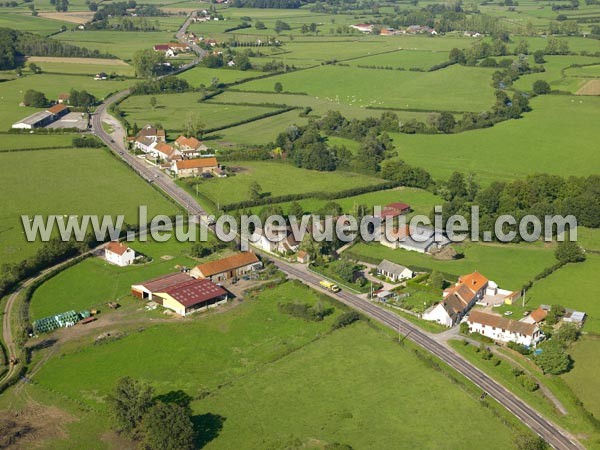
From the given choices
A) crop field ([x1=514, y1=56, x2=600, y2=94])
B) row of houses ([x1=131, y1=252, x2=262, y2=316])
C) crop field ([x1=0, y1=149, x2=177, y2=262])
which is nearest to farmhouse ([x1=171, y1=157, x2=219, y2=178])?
crop field ([x1=0, y1=149, x2=177, y2=262])

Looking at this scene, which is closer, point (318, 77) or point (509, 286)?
point (509, 286)

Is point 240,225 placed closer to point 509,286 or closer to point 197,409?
point 509,286

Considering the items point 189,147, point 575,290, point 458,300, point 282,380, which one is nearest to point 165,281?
point 282,380

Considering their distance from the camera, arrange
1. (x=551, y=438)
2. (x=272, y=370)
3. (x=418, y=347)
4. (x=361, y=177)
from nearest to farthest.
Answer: (x=551, y=438), (x=272, y=370), (x=418, y=347), (x=361, y=177)

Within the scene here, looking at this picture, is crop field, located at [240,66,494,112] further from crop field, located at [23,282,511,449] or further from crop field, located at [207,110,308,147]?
crop field, located at [23,282,511,449]

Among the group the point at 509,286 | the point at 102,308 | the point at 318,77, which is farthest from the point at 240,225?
the point at 318,77

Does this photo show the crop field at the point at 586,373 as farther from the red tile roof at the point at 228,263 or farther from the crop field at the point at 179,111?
the crop field at the point at 179,111
